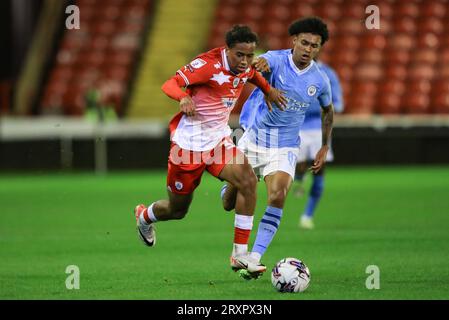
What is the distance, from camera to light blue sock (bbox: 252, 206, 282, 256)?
7879 millimetres

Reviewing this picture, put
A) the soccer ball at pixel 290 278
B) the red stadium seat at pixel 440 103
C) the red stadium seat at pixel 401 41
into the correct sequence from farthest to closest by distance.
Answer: the red stadium seat at pixel 401 41
the red stadium seat at pixel 440 103
the soccer ball at pixel 290 278

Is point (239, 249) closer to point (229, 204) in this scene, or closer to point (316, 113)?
point (229, 204)

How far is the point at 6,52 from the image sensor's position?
2525 centimetres

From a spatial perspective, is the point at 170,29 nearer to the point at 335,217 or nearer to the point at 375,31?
the point at 375,31

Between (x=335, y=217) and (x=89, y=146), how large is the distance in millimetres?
8586

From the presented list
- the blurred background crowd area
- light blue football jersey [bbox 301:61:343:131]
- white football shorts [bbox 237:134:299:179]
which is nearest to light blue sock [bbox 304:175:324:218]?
light blue football jersey [bbox 301:61:343:131]

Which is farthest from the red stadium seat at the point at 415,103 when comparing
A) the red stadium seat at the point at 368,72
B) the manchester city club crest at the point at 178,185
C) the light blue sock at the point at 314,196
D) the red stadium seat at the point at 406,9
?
the manchester city club crest at the point at 178,185

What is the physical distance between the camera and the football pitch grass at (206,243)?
7.36m

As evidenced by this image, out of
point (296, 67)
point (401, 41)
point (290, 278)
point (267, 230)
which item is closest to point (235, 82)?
point (296, 67)

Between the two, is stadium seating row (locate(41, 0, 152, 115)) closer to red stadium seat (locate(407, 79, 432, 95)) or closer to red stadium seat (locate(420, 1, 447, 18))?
red stadium seat (locate(407, 79, 432, 95))

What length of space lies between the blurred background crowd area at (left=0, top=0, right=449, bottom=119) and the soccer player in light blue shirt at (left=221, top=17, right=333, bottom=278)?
13951 millimetres

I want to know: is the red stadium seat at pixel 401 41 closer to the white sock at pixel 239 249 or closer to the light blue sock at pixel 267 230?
the light blue sock at pixel 267 230
